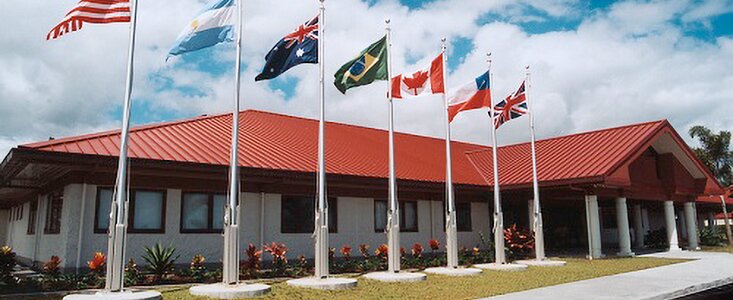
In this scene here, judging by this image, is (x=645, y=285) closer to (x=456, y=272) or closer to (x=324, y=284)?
(x=456, y=272)

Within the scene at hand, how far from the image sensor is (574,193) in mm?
23906

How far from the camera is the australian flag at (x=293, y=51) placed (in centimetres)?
1341

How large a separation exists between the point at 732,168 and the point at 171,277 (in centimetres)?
5386

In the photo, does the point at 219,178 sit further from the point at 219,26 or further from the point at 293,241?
the point at 219,26

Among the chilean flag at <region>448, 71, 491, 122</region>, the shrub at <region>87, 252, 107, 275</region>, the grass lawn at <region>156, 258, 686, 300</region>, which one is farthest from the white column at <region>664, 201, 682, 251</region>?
the shrub at <region>87, 252, 107, 275</region>

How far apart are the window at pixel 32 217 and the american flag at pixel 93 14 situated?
38.7ft

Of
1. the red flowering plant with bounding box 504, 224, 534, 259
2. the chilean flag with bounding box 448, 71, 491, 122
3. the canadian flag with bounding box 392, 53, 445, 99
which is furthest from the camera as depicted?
the red flowering plant with bounding box 504, 224, 534, 259

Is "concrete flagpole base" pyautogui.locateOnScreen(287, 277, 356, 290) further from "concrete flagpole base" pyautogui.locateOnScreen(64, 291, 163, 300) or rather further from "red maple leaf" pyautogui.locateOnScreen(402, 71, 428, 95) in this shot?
"red maple leaf" pyautogui.locateOnScreen(402, 71, 428, 95)

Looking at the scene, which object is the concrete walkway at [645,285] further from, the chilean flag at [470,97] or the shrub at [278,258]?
the shrub at [278,258]

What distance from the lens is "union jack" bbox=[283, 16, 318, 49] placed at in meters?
13.8

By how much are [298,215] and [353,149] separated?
19.2 ft

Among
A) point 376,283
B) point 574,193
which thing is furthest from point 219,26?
point 574,193

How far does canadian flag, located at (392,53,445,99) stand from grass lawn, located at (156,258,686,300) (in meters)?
5.27

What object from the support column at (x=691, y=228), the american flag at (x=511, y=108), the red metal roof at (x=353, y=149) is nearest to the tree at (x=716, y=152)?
the support column at (x=691, y=228)
